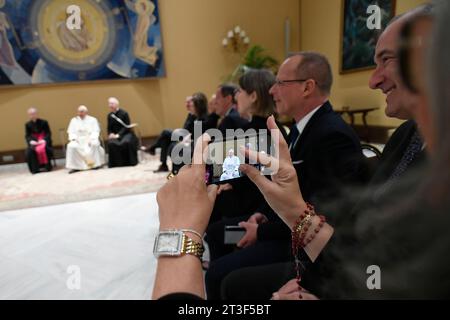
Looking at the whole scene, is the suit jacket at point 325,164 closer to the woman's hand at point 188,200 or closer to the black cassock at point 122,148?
the woman's hand at point 188,200

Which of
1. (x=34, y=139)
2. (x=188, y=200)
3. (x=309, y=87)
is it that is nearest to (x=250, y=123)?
(x=309, y=87)

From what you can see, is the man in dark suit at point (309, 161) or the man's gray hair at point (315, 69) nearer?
the man in dark suit at point (309, 161)

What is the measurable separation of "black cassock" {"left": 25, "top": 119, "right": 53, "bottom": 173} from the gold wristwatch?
5595 mm

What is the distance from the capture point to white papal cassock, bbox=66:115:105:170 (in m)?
5.11

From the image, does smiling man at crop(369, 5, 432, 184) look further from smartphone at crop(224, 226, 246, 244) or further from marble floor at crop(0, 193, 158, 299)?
marble floor at crop(0, 193, 158, 299)

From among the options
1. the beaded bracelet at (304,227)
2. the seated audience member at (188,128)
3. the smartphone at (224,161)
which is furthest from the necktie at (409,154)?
the seated audience member at (188,128)

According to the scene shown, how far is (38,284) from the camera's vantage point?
1.70 metres

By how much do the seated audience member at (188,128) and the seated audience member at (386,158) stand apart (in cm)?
253

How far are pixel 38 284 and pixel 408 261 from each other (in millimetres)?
1966


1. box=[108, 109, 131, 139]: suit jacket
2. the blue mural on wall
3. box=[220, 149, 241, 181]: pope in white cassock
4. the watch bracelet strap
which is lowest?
box=[108, 109, 131, 139]: suit jacket

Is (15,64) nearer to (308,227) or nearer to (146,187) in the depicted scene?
(146,187)

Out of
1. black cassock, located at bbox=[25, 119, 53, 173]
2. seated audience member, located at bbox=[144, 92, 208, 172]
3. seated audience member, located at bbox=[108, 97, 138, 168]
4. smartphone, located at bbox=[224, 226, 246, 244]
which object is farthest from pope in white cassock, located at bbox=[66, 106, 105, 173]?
smartphone, located at bbox=[224, 226, 246, 244]

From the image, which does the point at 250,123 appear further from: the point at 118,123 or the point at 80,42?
the point at 80,42

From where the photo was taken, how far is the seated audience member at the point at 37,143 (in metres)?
5.11
